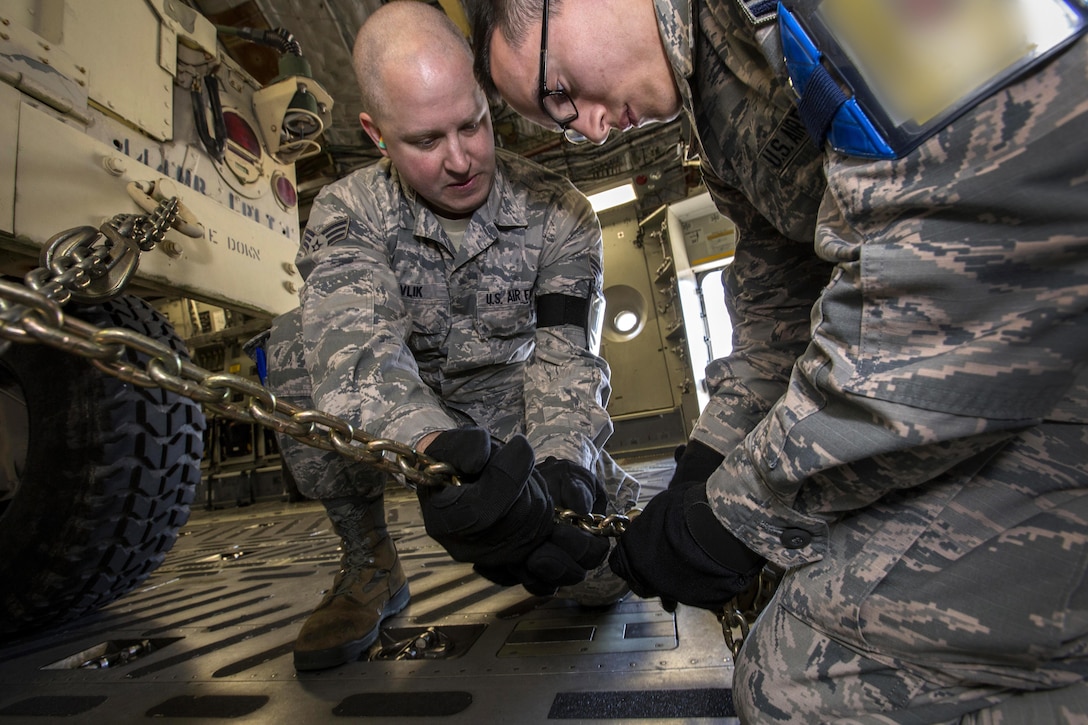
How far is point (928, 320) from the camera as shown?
0.55 metres

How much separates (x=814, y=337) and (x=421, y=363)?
1.39m

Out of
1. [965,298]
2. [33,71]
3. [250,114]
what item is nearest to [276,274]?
[250,114]

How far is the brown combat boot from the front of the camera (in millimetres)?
1287

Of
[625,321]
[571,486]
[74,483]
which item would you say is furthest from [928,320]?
[625,321]

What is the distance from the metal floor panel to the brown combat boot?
0.13 feet

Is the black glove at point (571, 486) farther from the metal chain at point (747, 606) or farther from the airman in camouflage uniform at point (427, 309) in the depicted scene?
the metal chain at point (747, 606)

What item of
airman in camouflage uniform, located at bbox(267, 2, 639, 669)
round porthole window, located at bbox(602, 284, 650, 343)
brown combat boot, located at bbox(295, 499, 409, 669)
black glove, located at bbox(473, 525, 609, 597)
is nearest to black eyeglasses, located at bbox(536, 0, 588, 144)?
airman in camouflage uniform, located at bbox(267, 2, 639, 669)

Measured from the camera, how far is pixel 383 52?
147cm

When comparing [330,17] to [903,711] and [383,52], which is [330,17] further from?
[903,711]

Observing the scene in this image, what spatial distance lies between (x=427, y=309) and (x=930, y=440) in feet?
4.73

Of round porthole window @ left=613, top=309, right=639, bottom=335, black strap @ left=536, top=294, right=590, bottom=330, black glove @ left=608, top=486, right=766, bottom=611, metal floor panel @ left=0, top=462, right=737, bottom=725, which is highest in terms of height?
round porthole window @ left=613, top=309, right=639, bottom=335

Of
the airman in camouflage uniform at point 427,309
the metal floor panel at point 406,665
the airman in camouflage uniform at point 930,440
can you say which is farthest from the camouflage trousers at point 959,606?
the airman in camouflage uniform at point 427,309

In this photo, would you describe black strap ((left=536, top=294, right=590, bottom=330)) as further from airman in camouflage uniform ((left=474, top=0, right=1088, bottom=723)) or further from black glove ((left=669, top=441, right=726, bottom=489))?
airman in camouflage uniform ((left=474, top=0, right=1088, bottom=723))

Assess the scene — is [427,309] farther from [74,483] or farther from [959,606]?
[959,606]
